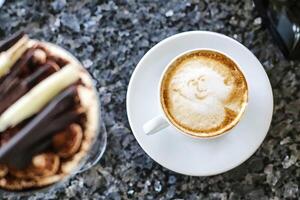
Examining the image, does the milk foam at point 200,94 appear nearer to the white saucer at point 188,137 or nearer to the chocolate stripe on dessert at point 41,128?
the white saucer at point 188,137

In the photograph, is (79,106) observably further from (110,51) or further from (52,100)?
(110,51)

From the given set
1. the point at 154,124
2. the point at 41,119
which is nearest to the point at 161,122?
the point at 154,124

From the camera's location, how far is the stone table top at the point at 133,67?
870 mm

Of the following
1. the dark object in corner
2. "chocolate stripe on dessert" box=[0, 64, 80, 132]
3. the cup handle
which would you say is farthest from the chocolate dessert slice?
the dark object in corner

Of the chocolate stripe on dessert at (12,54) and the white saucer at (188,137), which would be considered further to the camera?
the white saucer at (188,137)

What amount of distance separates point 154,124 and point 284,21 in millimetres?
190

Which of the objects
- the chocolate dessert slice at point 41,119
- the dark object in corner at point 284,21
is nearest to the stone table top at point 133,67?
the dark object in corner at point 284,21

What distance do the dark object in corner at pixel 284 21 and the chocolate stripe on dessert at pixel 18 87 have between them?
274 millimetres

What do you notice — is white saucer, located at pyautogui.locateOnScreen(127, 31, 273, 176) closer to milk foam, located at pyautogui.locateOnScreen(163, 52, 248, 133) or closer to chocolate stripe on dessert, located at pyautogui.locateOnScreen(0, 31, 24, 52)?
milk foam, located at pyautogui.locateOnScreen(163, 52, 248, 133)

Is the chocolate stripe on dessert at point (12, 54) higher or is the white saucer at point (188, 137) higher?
the chocolate stripe on dessert at point (12, 54)

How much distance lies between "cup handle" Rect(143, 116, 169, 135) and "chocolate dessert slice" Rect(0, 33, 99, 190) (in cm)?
11

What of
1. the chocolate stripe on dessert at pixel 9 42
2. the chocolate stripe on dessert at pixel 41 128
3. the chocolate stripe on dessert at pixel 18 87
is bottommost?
the chocolate stripe on dessert at pixel 41 128

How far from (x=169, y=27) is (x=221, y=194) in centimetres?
21

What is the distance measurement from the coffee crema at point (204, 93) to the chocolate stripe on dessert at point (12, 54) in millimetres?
169
